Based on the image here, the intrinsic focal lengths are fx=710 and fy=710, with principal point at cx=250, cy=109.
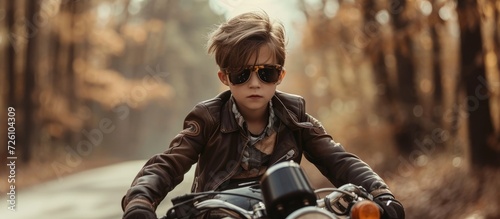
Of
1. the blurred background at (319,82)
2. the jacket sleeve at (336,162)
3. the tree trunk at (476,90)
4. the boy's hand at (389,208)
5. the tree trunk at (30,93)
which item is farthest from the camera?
the tree trunk at (30,93)

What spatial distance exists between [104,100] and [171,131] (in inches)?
→ 87.2

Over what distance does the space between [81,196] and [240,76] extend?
7.09m

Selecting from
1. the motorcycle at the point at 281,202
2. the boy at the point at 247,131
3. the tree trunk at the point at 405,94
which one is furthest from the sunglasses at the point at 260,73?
the tree trunk at the point at 405,94

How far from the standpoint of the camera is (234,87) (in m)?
2.29

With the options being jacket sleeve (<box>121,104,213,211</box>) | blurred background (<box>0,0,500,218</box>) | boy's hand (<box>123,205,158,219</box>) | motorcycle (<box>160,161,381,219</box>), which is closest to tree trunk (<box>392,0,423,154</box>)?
blurred background (<box>0,0,500,218</box>)

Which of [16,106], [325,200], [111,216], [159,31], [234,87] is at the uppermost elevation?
[159,31]

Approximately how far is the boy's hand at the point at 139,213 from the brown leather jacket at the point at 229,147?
1.19ft

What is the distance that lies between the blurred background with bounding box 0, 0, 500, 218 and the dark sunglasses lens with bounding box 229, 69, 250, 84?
4822 millimetres

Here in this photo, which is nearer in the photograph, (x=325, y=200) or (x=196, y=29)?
(x=325, y=200)

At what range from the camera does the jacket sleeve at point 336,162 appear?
216cm

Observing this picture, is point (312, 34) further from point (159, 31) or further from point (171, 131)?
point (171, 131)

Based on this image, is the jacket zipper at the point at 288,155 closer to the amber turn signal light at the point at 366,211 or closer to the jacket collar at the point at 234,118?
the jacket collar at the point at 234,118

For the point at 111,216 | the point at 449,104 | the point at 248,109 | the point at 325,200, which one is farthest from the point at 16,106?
the point at 325,200

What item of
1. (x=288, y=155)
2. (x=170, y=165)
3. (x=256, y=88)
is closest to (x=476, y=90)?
(x=288, y=155)
